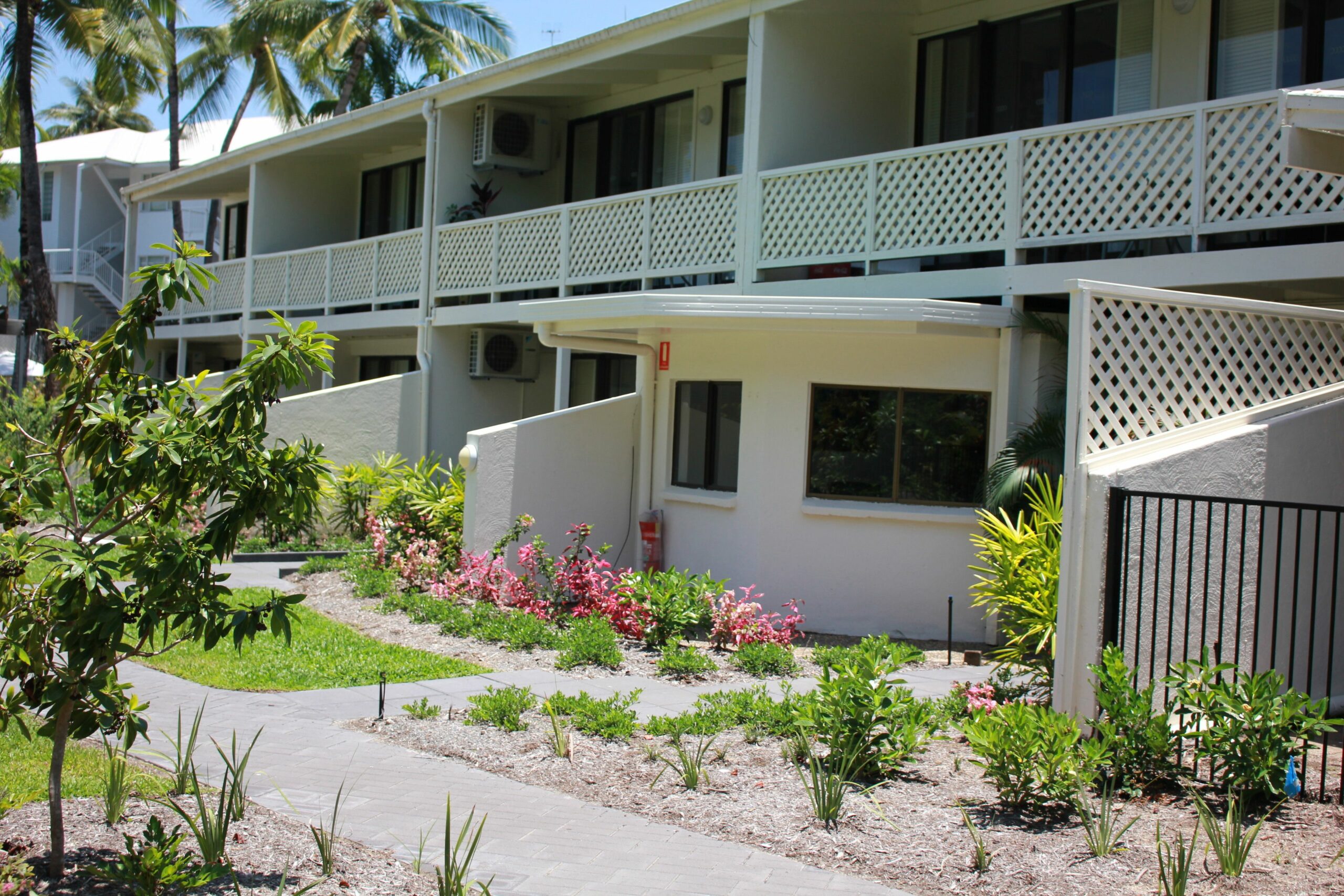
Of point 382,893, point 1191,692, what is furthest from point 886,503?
point 382,893

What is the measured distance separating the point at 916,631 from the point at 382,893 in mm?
7265

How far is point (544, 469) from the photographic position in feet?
41.2

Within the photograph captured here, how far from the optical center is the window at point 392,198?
22266 mm

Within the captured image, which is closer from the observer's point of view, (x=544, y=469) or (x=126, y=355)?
(x=126, y=355)

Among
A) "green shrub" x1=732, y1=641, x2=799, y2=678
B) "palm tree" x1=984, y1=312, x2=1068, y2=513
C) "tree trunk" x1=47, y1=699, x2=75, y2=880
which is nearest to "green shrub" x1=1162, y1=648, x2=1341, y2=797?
"palm tree" x1=984, y1=312, x2=1068, y2=513

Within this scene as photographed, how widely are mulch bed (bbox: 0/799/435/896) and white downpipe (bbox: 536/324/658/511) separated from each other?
7.79 m

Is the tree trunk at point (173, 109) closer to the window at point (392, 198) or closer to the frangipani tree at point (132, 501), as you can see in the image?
the window at point (392, 198)

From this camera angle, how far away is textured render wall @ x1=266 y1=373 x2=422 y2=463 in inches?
655

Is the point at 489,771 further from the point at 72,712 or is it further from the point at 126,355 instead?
the point at 126,355

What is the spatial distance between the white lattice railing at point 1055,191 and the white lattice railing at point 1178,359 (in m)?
1.26

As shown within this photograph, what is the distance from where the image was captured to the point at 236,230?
2888cm

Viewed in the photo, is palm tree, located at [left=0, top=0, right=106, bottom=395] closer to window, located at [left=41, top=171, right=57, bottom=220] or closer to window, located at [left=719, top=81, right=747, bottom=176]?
window, located at [left=41, top=171, right=57, bottom=220]

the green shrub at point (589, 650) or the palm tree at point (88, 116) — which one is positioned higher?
the palm tree at point (88, 116)

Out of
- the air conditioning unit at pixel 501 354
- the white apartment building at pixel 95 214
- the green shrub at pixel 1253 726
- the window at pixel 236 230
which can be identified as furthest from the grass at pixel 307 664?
the white apartment building at pixel 95 214
